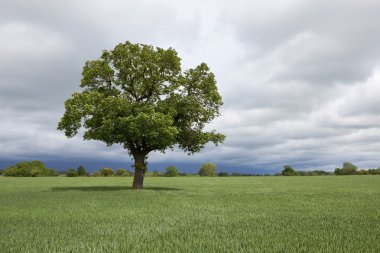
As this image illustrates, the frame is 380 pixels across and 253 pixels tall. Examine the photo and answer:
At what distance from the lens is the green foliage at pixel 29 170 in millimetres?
151750

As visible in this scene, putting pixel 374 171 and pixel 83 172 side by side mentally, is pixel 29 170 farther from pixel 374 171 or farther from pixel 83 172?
pixel 374 171

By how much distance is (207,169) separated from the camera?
196 meters

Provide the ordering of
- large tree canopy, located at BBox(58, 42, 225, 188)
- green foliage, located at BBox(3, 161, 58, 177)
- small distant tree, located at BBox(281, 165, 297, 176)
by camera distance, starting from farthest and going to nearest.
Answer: small distant tree, located at BBox(281, 165, 297, 176) < green foliage, located at BBox(3, 161, 58, 177) < large tree canopy, located at BBox(58, 42, 225, 188)

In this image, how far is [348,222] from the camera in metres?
15.7

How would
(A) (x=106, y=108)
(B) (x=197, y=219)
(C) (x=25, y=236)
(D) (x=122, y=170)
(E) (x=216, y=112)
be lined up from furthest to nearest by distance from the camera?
(D) (x=122, y=170) → (E) (x=216, y=112) → (A) (x=106, y=108) → (B) (x=197, y=219) → (C) (x=25, y=236)

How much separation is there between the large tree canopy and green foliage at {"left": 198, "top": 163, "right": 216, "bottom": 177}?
14988 centimetres

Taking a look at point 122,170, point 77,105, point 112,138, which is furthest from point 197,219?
point 122,170

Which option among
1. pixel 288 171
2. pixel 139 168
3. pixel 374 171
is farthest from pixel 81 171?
pixel 374 171

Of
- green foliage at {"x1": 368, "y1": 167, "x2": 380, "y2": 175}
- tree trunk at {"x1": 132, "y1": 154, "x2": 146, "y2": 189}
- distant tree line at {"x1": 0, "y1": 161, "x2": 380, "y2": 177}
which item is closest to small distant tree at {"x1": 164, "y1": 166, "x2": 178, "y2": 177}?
distant tree line at {"x1": 0, "y1": 161, "x2": 380, "y2": 177}

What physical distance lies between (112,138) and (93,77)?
344 inches

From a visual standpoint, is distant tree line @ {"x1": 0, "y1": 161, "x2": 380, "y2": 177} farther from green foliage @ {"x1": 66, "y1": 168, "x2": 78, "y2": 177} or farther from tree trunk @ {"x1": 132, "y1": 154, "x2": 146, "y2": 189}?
tree trunk @ {"x1": 132, "y1": 154, "x2": 146, "y2": 189}

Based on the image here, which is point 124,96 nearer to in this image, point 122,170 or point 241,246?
point 241,246

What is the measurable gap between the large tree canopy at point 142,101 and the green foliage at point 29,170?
12249 cm

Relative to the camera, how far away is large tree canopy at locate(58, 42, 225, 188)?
39969 mm
